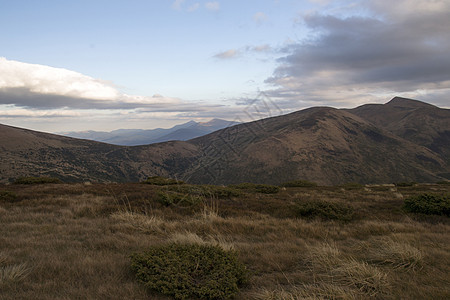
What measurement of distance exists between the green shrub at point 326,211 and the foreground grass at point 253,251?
0.14ft

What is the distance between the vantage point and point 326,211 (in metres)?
Answer: 9.40

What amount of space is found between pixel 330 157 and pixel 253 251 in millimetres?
101293

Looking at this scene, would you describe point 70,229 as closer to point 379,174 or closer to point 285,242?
point 285,242

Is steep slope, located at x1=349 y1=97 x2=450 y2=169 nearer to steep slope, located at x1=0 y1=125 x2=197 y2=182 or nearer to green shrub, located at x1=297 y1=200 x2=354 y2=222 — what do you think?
steep slope, located at x1=0 y1=125 x2=197 y2=182

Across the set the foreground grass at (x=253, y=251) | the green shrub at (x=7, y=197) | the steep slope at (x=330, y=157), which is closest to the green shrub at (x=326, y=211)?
the foreground grass at (x=253, y=251)

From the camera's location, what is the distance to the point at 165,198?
10.8 meters

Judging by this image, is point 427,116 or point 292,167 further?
point 427,116

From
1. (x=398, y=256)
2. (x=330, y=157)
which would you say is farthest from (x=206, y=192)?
(x=330, y=157)

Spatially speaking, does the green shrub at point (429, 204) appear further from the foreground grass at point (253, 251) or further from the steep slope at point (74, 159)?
the steep slope at point (74, 159)

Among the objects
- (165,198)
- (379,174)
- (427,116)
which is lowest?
(379,174)

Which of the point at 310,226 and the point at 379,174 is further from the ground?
the point at 310,226

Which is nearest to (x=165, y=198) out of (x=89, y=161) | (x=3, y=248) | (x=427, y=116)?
(x=3, y=248)

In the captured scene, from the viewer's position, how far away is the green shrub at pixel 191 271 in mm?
3650

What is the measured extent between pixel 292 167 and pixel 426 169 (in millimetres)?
54826
